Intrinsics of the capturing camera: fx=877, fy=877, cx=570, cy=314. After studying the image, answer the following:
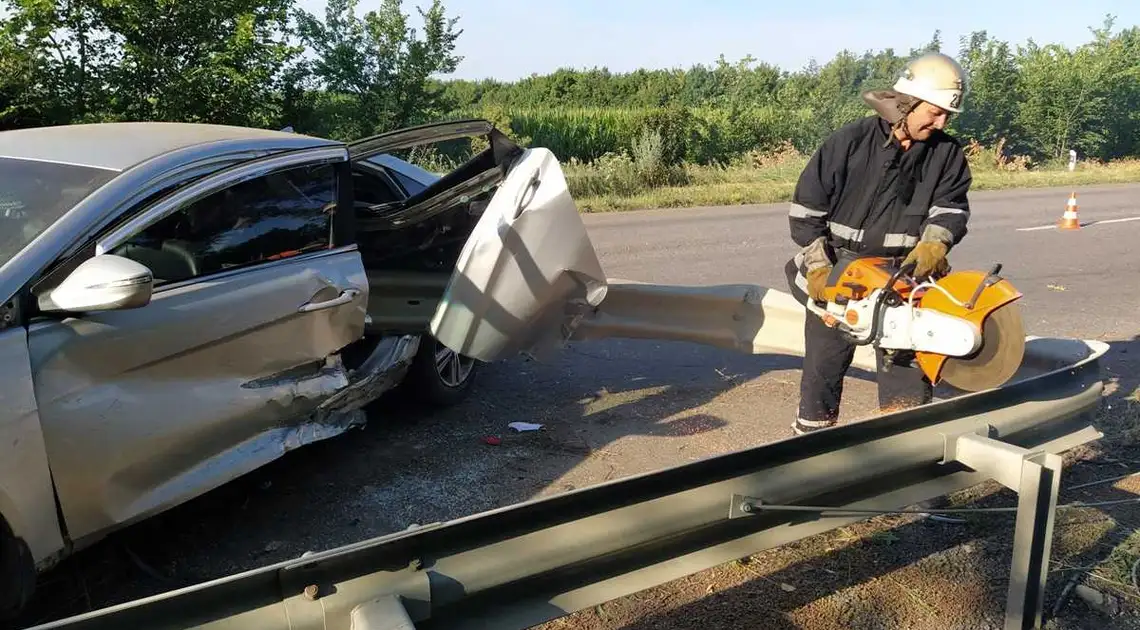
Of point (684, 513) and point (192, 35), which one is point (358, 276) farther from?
point (192, 35)

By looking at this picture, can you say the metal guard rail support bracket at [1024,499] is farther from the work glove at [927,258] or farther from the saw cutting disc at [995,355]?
the work glove at [927,258]

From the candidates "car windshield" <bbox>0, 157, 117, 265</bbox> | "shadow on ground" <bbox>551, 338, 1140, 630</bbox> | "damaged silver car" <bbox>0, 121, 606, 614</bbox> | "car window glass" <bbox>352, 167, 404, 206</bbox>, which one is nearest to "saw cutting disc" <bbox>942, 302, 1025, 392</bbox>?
"shadow on ground" <bbox>551, 338, 1140, 630</bbox>

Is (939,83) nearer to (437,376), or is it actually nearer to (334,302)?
(334,302)

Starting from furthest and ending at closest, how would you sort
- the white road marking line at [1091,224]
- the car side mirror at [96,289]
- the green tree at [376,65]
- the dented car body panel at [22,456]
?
the green tree at [376,65], the white road marking line at [1091,224], the car side mirror at [96,289], the dented car body panel at [22,456]

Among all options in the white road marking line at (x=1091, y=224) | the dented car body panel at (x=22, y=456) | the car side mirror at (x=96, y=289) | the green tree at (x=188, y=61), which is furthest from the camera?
the green tree at (x=188, y=61)

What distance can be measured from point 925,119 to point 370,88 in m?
15.5

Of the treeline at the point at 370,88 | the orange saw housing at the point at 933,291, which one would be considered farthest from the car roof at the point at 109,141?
the treeline at the point at 370,88

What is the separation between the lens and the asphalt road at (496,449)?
3.56 metres

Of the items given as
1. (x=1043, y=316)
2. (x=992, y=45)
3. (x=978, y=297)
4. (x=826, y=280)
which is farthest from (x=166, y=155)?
(x=992, y=45)

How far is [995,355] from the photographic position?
3.30 meters

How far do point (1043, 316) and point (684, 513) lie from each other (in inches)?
262

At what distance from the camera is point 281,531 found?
3.80 meters

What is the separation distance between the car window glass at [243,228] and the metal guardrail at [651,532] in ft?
5.91

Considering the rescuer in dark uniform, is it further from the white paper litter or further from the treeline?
the treeline
